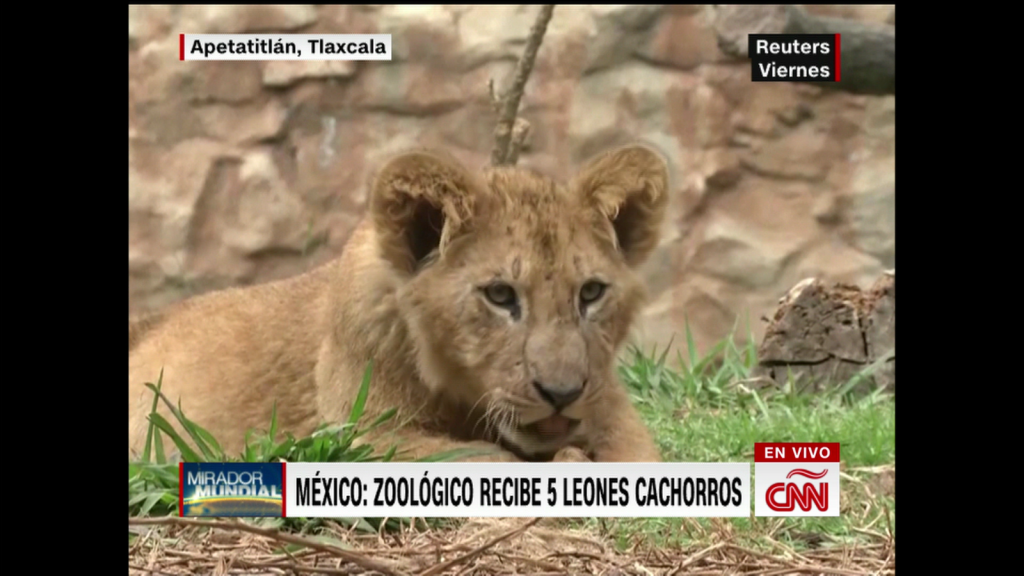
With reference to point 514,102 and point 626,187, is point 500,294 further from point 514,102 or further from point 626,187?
point 514,102

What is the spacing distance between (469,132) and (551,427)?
1.25 meters

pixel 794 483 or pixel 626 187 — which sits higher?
pixel 626 187

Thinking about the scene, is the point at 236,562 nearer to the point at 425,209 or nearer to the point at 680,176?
the point at 425,209

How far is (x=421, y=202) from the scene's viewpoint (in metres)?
3.29

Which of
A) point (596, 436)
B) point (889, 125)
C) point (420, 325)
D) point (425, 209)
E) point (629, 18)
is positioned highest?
point (629, 18)

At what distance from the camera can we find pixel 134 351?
4.46 m

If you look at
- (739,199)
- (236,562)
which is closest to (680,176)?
(739,199)

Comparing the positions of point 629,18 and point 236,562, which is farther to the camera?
point 629,18

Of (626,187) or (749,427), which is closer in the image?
(626,187)

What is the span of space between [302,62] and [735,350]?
6.37ft

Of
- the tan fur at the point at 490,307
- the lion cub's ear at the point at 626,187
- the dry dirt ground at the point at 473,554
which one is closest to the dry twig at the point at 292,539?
the dry dirt ground at the point at 473,554

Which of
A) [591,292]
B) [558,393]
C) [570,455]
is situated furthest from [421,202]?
[570,455]

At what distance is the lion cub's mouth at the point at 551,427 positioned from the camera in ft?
10.5

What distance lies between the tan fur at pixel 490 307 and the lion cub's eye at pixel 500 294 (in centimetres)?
1
